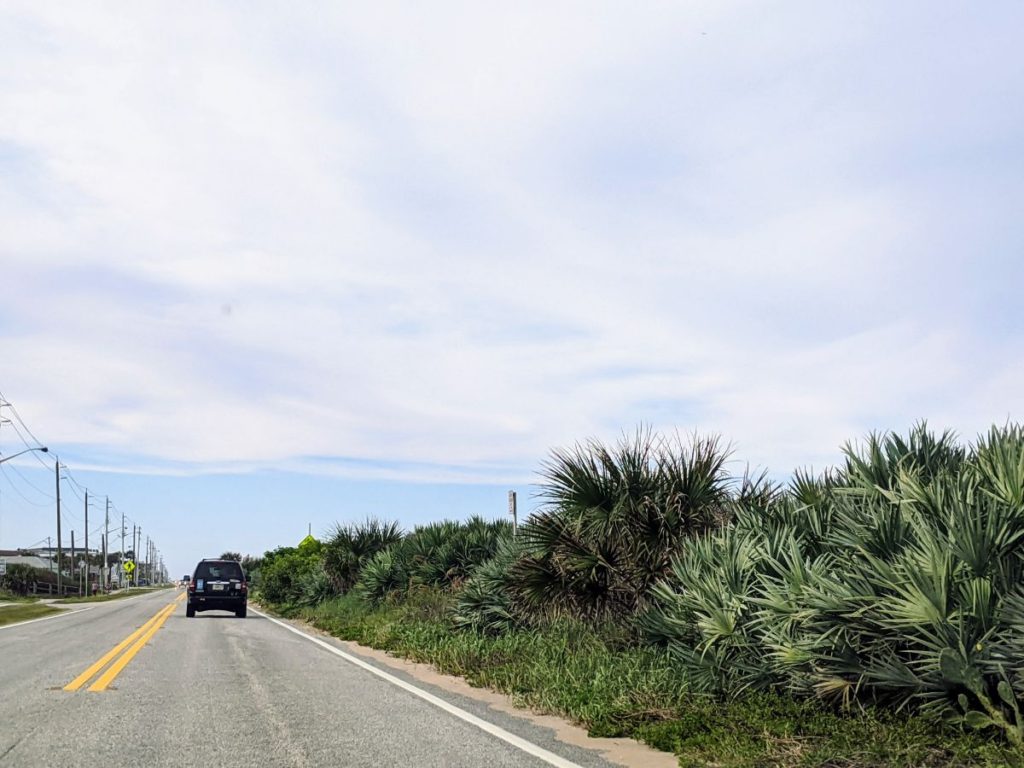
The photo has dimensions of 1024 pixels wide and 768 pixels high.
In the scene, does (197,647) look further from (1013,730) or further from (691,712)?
(1013,730)

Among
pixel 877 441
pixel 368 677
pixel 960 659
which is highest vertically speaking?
pixel 877 441

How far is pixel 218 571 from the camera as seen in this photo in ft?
99.6

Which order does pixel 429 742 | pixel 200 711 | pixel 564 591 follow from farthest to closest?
pixel 564 591 < pixel 200 711 < pixel 429 742

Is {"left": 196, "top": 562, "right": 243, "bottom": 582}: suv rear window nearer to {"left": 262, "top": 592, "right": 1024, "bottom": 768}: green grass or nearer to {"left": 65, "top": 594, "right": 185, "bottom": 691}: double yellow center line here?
{"left": 65, "top": 594, "right": 185, "bottom": 691}: double yellow center line

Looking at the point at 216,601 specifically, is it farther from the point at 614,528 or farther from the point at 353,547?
the point at 614,528

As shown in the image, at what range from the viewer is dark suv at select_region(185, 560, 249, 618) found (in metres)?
29.9

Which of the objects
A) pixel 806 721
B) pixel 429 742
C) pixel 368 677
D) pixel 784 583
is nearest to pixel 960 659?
pixel 806 721

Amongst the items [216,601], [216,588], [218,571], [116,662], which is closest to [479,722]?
[116,662]

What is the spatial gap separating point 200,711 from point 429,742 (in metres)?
2.82

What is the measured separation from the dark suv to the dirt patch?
57.1 feet

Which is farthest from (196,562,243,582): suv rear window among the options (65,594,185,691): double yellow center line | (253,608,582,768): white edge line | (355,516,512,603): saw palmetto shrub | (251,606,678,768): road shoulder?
(253,608,582,768): white edge line

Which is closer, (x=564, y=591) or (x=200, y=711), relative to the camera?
(x=200, y=711)

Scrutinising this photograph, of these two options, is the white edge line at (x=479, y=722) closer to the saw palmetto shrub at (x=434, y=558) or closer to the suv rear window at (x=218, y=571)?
the saw palmetto shrub at (x=434, y=558)

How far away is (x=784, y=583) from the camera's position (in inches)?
328
